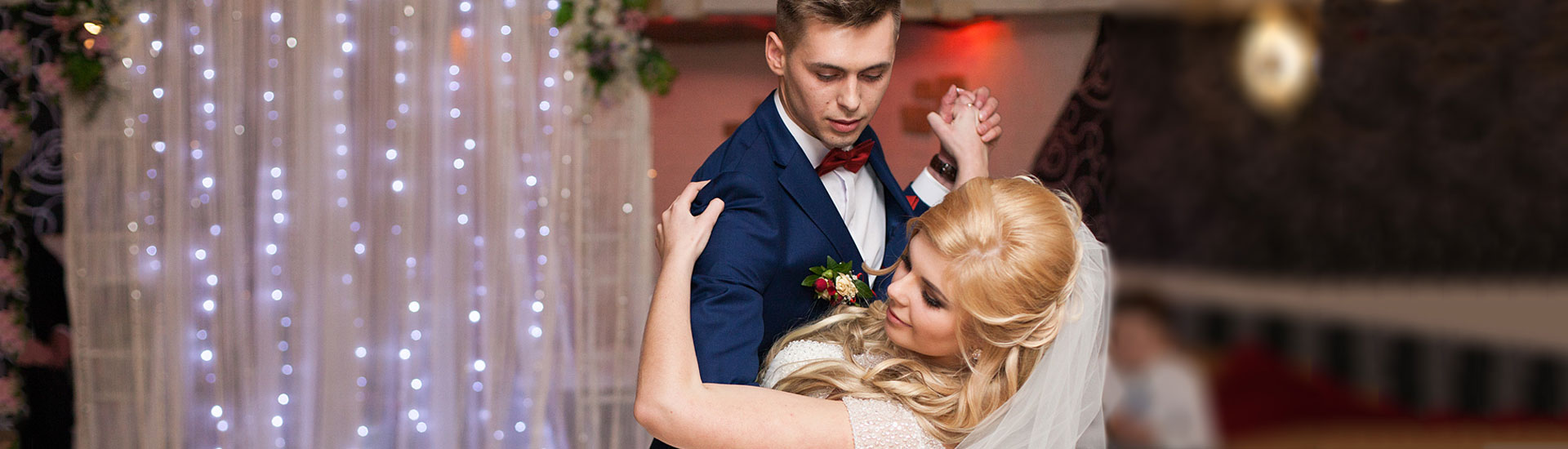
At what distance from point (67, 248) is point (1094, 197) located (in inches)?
176

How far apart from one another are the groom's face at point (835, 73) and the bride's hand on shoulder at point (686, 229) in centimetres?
24

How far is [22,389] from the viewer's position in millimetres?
3736

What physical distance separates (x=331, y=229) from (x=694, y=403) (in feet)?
9.98

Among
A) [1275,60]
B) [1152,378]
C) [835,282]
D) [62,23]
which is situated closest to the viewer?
[1152,378]

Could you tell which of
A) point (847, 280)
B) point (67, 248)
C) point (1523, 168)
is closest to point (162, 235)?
point (67, 248)

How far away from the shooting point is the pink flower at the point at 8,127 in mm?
3627

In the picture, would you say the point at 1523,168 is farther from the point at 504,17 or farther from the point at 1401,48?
the point at 504,17

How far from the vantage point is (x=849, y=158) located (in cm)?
173

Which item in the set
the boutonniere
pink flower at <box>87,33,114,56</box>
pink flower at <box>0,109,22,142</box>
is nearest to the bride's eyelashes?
the boutonniere

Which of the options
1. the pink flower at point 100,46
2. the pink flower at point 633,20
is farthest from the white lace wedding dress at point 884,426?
the pink flower at point 100,46

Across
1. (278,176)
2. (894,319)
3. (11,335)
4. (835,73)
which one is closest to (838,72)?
(835,73)

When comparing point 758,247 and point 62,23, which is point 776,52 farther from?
point 62,23

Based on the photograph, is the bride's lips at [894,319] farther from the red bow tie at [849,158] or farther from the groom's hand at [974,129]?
the groom's hand at [974,129]

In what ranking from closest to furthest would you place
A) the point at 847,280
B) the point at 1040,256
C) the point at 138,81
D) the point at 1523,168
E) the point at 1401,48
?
the point at 1040,256
the point at 847,280
the point at 1401,48
the point at 1523,168
the point at 138,81
